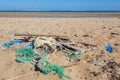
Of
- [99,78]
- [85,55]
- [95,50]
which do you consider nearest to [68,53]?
[85,55]

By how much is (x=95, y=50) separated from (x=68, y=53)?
1.21 meters

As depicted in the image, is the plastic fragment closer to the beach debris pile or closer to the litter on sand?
the litter on sand

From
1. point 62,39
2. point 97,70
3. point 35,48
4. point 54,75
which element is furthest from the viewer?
point 62,39

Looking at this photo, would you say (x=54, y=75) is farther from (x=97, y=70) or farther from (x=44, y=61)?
(x=97, y=70)

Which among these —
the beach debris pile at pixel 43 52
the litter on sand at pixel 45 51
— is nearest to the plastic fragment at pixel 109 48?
the litter on sand at pixel 45 51

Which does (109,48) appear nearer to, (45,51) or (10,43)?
(45,51)

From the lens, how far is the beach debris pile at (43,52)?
7602 millimetres

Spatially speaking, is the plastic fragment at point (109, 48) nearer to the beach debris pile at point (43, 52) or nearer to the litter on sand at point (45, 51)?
the litter on sand at point (45, 51)

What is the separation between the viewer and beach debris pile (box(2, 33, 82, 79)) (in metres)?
7.60

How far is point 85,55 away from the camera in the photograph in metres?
8.89

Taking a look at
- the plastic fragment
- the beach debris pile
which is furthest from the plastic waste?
the plastic fragment

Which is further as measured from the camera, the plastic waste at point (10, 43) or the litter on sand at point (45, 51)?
the plastic waste at point (10, 43)

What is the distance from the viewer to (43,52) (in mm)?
8656

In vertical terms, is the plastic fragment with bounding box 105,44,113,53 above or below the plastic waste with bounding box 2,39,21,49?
below
